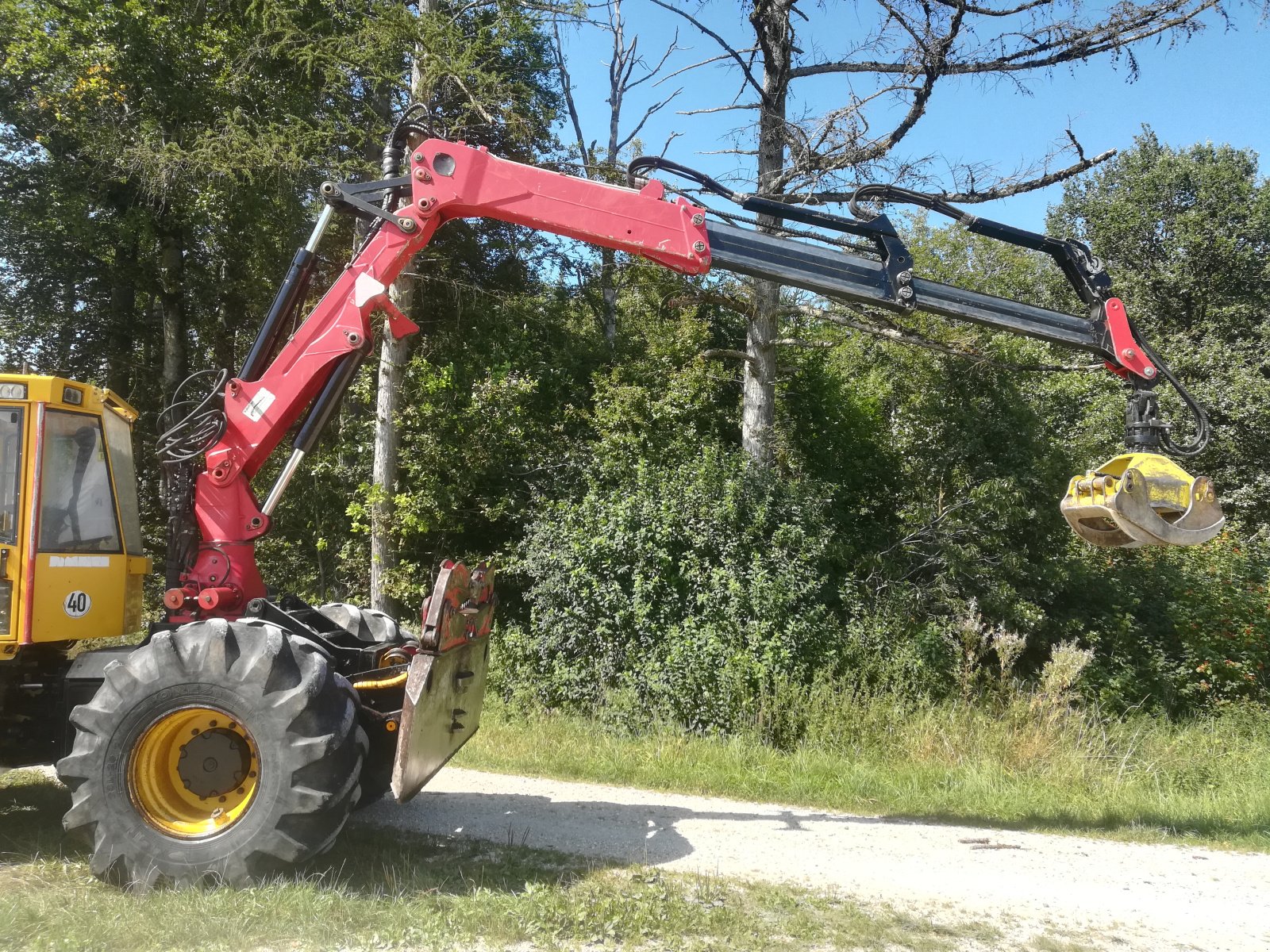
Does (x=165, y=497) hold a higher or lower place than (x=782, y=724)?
higher

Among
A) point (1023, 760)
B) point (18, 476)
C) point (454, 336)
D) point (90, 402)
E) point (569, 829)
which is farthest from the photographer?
point (454, 336)

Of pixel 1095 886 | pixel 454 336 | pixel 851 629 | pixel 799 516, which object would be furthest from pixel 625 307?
pixel 1095 886

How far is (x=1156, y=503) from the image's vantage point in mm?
5531

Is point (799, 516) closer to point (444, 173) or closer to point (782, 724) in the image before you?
point (782, 724)

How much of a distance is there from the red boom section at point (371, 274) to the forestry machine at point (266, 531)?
0.04 ft

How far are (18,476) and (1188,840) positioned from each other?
819cm

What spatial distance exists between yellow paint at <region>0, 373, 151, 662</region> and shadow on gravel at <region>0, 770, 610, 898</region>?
4.10ft

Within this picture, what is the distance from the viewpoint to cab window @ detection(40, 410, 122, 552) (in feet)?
18.1

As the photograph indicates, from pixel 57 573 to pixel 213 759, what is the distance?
154 cm

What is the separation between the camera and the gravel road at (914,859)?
4.98 metres

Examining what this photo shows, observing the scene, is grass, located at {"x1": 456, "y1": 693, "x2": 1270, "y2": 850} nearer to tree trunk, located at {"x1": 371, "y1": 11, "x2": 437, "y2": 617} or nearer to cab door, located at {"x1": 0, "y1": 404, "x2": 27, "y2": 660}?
tree trunk, located at {"x1": 371, "y1": 11, "x2": 437, "y2": 617}

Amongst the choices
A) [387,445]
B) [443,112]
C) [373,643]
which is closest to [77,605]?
[373,643]

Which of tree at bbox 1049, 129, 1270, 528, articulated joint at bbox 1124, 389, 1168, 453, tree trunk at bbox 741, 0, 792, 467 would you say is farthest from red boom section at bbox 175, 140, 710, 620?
tree at bbox 1049, 129, 1270, 528

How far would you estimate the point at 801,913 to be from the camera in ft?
16.0
